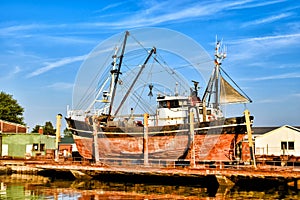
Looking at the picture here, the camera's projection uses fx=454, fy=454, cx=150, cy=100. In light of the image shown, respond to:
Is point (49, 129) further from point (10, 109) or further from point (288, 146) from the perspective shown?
point (288, 146)

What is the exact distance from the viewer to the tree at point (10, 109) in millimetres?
82312

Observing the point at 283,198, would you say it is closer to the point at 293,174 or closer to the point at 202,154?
the point at 293,174

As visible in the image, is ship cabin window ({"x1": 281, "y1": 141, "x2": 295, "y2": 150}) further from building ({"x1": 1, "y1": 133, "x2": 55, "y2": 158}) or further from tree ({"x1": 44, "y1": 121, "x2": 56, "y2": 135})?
tree ({"x1": 44, "y1": 121, "x2": 56, "y2": 135})

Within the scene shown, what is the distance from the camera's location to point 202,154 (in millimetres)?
38969

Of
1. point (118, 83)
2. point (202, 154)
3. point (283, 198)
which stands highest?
point (118, 83)

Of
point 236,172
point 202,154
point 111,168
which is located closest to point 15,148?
point 111,168

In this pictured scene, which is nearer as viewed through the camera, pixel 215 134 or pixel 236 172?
pixel 236 172

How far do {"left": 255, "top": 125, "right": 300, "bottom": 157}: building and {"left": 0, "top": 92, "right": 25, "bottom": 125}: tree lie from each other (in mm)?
47650

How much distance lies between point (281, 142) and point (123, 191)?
27.4m

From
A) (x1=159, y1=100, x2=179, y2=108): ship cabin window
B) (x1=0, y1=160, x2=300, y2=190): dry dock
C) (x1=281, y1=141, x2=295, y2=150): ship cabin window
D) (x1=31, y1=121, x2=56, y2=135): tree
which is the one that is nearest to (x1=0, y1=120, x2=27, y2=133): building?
(x1=0, y1=160, x2=300, y2=190): dry dock

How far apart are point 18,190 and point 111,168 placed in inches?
289

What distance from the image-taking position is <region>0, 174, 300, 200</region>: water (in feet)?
95.5

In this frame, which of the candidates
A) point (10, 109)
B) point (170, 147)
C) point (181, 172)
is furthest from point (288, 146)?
point (10, 109)

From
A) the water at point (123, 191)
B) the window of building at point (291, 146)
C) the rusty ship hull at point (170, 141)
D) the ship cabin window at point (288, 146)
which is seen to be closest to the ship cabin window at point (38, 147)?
the rusty ship hull at point (170, 141)
